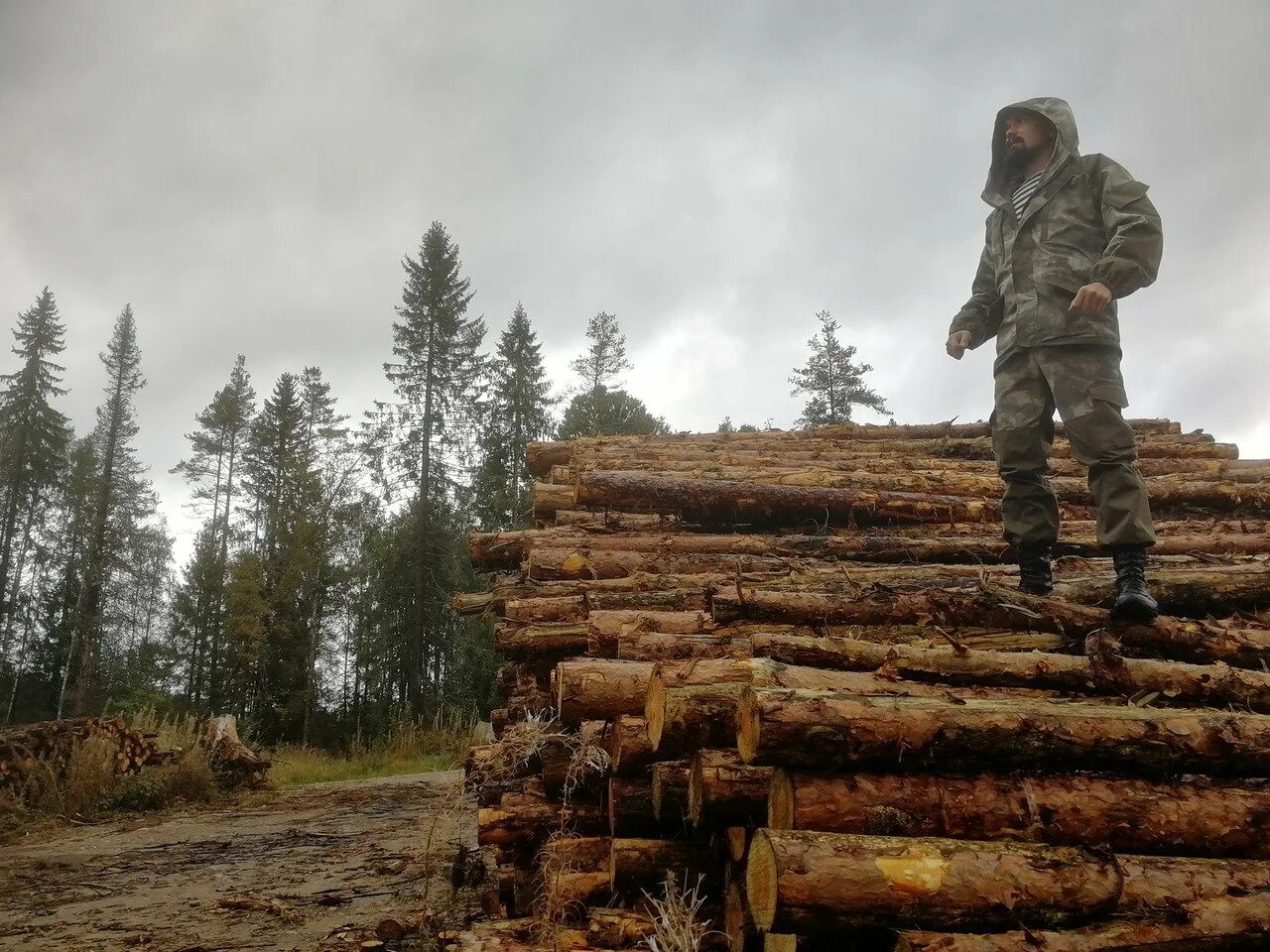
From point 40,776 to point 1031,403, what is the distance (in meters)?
11.5

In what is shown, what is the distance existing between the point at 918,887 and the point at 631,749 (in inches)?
54.8

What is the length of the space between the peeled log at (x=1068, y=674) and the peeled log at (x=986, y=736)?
1.36 ft

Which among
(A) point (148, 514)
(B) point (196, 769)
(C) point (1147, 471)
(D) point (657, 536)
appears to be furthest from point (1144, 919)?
(A) point (148, 514)

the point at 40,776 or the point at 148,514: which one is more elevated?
the point at 148,514

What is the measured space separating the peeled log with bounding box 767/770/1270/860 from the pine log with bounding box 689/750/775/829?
0.20m

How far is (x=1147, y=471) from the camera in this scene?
6926 mm

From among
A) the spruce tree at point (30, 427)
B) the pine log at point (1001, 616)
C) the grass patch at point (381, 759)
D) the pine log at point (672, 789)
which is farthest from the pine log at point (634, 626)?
the spruce tree at point (30, 427)

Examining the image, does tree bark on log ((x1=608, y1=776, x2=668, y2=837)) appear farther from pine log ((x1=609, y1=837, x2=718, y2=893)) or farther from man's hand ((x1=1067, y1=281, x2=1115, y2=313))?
man's hand ((x1=1067, y1=281, x2=1115, y2=313))

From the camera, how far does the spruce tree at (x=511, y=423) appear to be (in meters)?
26.2

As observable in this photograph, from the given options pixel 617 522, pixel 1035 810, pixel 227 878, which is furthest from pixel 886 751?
pixel 227 878

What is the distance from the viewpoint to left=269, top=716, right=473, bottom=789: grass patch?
13.1 metres

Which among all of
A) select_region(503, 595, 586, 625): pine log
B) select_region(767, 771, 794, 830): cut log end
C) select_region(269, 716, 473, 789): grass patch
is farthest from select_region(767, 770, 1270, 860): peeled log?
select_region(269, 716, 473, 789): grass patch

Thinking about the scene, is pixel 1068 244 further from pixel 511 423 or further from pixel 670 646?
pixel 511 423

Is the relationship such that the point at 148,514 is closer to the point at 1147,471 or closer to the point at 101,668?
the point at 101,668
